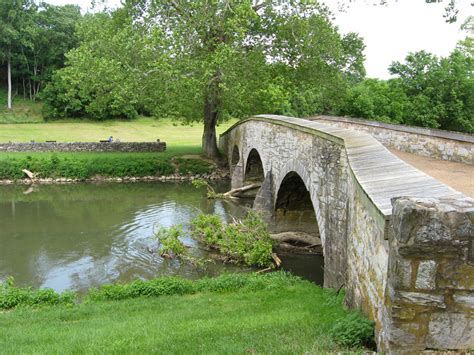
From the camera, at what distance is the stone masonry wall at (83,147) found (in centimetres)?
2991

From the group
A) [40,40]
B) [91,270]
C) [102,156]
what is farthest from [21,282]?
[40,40]

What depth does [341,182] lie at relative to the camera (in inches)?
311

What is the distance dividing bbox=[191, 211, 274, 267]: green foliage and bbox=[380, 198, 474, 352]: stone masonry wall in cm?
870

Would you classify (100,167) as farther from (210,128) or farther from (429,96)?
(429,96)

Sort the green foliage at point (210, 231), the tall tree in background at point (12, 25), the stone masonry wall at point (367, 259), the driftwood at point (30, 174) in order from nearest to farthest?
the stone masonry wall at point (367, 259) → the green foliage at point (210, 231) → the driftwood at point (30, 174) → the tall tree in background at point (12, 25)

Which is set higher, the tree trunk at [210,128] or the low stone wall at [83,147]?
the tree trunk at [210,128]

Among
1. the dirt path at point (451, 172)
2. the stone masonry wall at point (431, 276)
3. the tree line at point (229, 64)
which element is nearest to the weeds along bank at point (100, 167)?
the tree line at point (229, 64)

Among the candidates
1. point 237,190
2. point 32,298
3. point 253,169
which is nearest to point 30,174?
point 237,190

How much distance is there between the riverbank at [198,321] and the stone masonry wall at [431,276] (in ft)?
2.07

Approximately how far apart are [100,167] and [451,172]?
72.4ft

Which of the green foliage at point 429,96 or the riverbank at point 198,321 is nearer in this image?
the riverbank at point 198,321

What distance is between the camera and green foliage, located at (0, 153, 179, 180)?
2694 centimetres

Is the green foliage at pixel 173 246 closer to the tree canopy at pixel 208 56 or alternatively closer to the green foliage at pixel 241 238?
the green foliage at pixel 241 238

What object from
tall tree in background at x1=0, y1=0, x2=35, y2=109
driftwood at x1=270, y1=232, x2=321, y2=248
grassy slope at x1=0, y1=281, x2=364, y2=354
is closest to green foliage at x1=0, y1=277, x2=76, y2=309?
grassy slope at x1=0, y1=281, x2=364, y2=354
